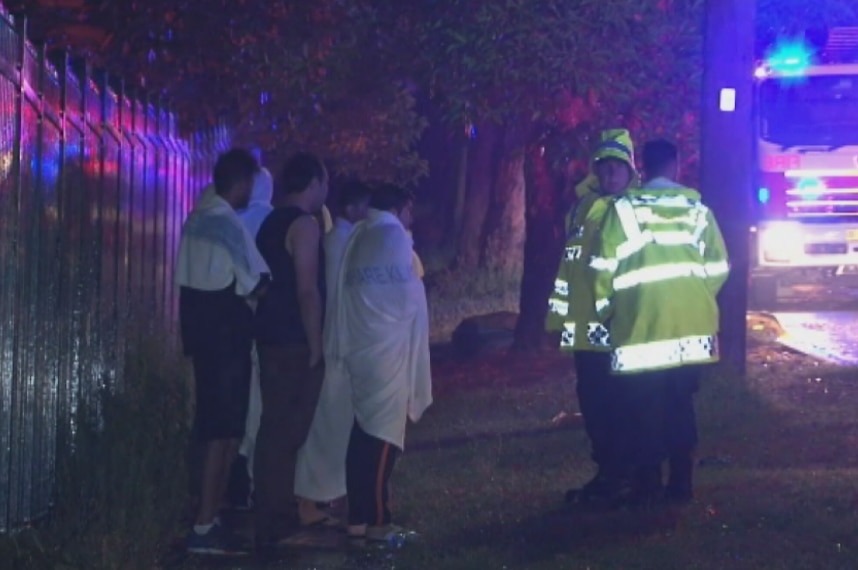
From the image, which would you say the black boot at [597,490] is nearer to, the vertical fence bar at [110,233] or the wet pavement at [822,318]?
the vertical fence bar at [110,233]

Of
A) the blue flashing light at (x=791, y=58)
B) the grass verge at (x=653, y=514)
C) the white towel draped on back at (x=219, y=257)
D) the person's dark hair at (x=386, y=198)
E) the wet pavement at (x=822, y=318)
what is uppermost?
the blue flashing light at (x=791, y=58)

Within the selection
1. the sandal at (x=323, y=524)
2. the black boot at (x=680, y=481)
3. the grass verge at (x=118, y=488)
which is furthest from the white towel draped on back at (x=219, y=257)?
the black boot at (x=680, y=481)

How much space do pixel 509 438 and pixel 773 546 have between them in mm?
4213

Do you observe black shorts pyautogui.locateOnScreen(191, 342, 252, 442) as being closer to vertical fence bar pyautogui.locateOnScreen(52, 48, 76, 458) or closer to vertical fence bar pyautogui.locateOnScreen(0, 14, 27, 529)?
vertical fence bar pyautogui.locateOnScreen(52, 48, 76, 458)

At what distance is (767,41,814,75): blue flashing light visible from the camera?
19.6 metres

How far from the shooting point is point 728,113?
1305cm

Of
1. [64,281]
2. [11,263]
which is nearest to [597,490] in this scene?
[64,281]

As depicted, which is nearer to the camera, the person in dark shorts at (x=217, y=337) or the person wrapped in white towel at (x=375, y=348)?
the person in dark shorts at (x=217, y=337)

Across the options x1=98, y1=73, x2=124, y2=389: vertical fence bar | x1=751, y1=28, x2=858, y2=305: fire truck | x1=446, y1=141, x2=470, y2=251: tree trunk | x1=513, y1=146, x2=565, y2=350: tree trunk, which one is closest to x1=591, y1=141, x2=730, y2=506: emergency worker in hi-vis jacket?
x1=98, y1=73, x2=124, y2=389: vertical fence bar

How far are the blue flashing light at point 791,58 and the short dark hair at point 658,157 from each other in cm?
1124

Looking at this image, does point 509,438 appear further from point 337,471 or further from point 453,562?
point 453,562

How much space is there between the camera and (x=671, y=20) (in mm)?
15312

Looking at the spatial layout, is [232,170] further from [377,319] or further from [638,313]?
[638,313]

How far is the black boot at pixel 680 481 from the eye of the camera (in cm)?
881
